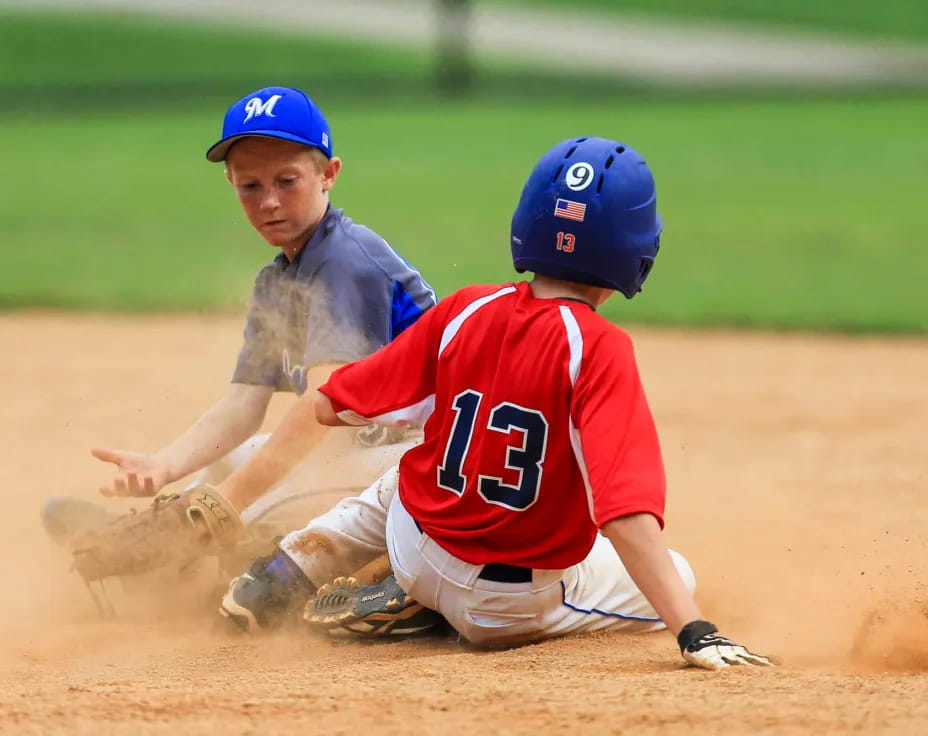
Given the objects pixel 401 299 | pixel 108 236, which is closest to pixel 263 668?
pixel 401 299

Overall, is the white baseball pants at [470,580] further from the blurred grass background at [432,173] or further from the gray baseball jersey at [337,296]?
the blurred grass background at [432,173]

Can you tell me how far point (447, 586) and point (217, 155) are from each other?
4.23 feet

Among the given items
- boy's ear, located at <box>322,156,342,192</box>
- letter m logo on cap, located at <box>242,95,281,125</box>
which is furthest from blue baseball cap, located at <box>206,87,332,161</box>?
boy's ear, located at <box>322,156,342,192</box>

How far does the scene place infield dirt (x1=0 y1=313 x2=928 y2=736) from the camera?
239cm

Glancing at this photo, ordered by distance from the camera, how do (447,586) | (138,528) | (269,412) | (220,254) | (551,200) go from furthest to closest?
(220,254) < (269,412) < (138,528) < (447,586) < (551,200)

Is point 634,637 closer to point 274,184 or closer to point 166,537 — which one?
point 166,537

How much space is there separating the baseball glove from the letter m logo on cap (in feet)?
3.08

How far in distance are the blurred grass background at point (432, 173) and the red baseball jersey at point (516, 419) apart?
1.34 meters

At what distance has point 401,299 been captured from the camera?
3.62 metres

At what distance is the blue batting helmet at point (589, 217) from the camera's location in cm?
283

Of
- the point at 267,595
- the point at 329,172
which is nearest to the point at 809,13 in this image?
the point at 329,172

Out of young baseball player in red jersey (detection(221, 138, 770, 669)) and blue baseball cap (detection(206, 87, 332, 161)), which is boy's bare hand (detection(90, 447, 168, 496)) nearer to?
young baseball player in red jersey (detection(221, 138, 770, 669))

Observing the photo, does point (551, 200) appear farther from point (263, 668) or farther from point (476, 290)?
point (263, 668)

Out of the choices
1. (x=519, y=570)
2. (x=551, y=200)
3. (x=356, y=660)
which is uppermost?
(x=551, y=200)
